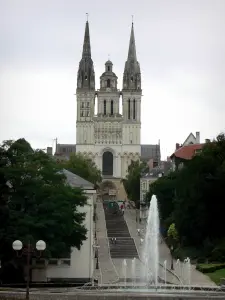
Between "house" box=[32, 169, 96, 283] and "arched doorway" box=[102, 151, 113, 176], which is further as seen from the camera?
"arched doorway" box=[102, 151, 113, 176]

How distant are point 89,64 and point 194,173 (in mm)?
102959

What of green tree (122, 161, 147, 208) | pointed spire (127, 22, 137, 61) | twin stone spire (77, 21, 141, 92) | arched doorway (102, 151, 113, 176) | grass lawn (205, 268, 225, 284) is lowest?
grass lawn (205, 268, 225, 284)

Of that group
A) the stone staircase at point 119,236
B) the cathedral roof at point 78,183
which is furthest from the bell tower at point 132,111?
the cathedral roof at point 78,183

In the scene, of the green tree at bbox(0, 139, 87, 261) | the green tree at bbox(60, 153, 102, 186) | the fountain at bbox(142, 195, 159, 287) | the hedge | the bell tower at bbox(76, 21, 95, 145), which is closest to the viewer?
the green tree at bbox(0, 139, 87, 261)

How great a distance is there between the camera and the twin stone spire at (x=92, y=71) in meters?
160

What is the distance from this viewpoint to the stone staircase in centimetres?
6706

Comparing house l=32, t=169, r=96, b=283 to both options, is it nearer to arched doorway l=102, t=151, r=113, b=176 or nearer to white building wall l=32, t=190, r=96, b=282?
white building wall l=32, t=190, r=96, b=282

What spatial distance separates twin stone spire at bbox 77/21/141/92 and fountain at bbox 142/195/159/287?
10628 cm

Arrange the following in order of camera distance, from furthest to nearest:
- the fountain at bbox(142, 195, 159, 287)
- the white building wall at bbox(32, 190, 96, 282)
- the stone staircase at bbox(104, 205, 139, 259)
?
the stone staircase at bbox(104, 205, 139, 259) → the white building wall at bbox(32, 190, 96, 282) → the fountain at bbox(142, 195, 159, 287)

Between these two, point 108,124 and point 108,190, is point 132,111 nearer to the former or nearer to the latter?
point 108,124

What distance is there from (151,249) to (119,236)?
81.6 feet

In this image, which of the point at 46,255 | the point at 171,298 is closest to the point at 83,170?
the point at 46,255

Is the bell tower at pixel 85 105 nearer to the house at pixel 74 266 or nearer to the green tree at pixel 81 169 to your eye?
the green tree at pixel 81 169

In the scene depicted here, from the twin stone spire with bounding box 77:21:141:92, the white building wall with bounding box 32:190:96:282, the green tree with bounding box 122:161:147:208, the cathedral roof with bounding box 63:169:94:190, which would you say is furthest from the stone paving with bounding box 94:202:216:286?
the twin stone spire with bounding box 77:21:141:92
